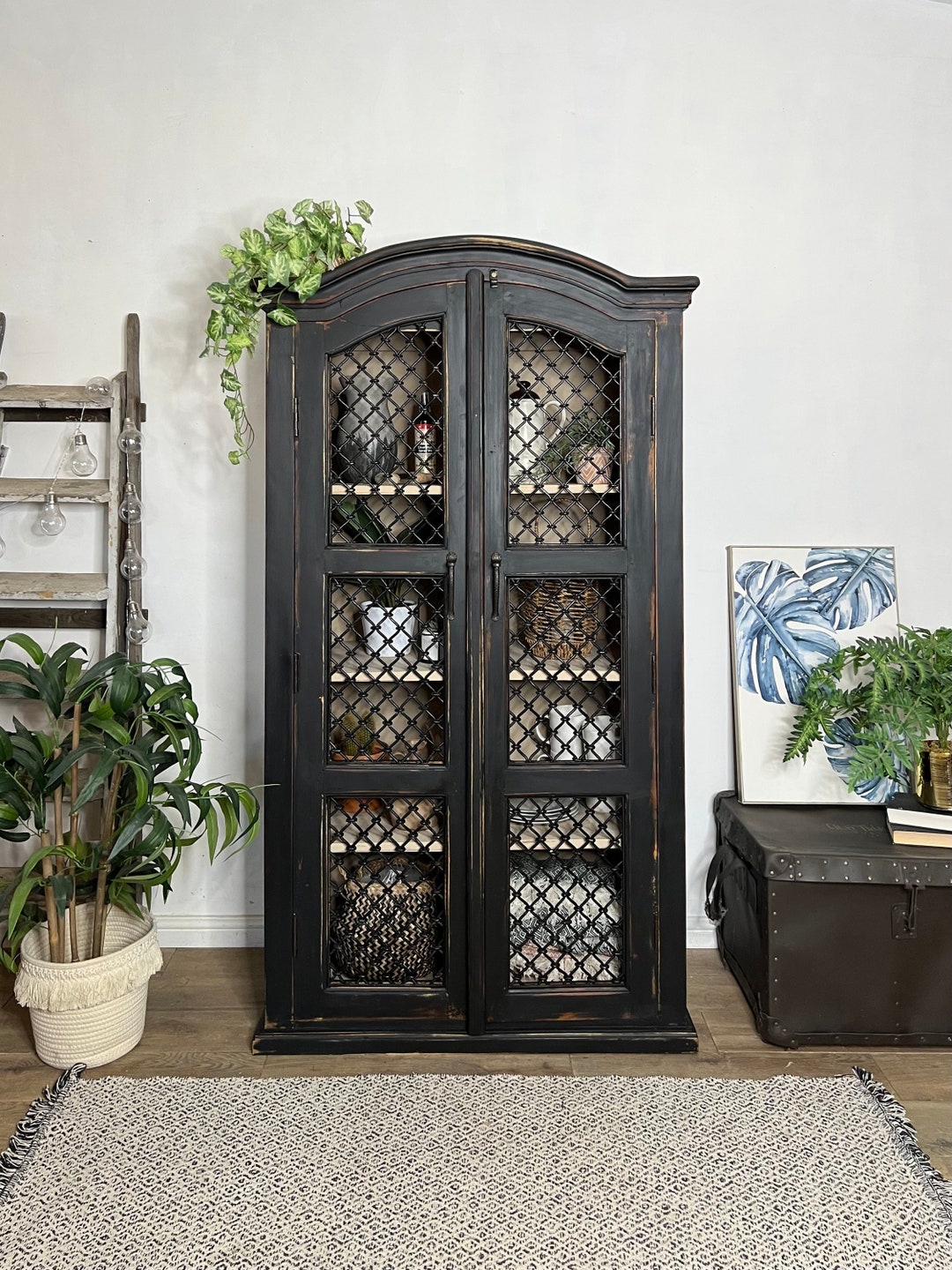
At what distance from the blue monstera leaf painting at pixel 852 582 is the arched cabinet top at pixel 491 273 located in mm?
956

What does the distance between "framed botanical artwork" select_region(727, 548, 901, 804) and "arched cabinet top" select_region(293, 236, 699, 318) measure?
868 mm

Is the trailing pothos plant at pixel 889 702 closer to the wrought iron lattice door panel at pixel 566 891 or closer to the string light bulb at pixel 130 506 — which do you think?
the wrought iron lattice door panel at pixel 566 891

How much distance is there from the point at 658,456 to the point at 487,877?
1.04 meters

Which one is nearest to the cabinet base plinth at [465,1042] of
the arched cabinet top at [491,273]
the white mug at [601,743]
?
the white mug at [601,743]

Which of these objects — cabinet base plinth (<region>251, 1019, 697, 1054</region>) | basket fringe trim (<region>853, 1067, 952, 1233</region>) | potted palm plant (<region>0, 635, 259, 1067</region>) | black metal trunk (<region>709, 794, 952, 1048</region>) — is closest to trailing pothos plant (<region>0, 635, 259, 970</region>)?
potted palm plant (<region>0, 635, 259, 1067</region>)

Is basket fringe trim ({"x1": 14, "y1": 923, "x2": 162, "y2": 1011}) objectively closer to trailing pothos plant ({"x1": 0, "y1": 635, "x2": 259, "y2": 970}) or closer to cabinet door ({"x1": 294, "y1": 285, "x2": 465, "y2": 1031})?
trailing pothos plant ({"x1": 0, "y1": 635, "x2": 259, "y2": 970})

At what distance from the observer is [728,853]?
2.36 metres

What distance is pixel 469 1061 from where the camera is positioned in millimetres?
1961

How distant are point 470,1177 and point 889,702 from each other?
145 cm

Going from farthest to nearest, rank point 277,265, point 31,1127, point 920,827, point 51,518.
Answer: point 51,518 < point 920,827 < point 277,265 < point 31,1127

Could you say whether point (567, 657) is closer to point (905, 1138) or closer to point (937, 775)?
point (937, 775)

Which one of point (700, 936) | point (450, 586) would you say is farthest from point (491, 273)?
point (700, 936)

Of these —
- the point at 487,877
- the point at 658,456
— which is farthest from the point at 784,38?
the point at 487,877

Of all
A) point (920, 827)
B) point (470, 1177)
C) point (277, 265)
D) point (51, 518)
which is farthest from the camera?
point (51, 518)
